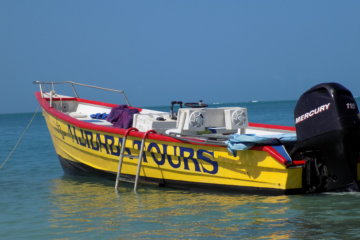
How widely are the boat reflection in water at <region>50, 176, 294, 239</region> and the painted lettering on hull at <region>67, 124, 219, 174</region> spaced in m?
0.41

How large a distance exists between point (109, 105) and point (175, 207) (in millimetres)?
5972

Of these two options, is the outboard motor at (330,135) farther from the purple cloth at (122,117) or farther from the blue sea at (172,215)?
the purple cloth at (122,117)

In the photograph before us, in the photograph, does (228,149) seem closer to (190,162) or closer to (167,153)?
(190,162)

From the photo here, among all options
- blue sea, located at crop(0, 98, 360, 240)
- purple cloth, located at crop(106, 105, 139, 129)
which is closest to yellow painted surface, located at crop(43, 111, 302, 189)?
blue sea, located at crop(0, 98, 360, 240)

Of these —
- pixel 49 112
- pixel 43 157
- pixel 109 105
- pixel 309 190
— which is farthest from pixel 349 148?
pixel 43 157

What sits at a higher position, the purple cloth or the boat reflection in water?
the purple cloth

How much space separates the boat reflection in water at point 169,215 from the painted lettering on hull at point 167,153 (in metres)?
0.41

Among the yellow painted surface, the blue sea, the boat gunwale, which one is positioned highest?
the boat gunwale

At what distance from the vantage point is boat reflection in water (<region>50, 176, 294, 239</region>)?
232 inches

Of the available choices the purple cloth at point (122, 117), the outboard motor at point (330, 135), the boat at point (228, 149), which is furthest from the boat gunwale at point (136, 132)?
the purple cloth at point (122, 117)

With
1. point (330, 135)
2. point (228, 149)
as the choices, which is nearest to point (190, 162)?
point (228, 149)

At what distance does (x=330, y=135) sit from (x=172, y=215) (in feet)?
6.74

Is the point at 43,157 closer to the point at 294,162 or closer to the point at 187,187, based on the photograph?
the point at 187,187

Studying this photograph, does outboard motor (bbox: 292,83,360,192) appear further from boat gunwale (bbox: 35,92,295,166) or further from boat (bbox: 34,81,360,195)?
boat gunwale (bbox: 35,92,295,166)
